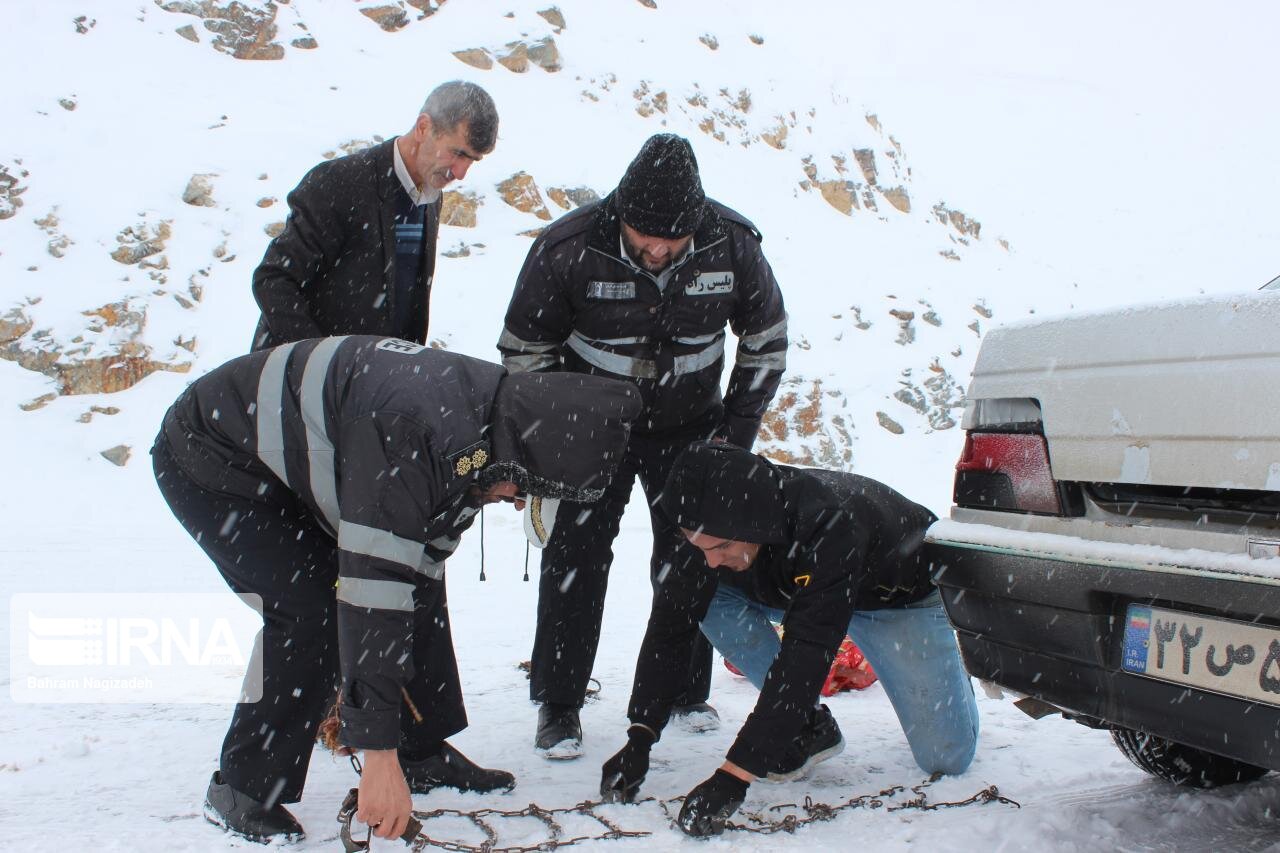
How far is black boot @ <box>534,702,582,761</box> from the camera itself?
3113 millimetres

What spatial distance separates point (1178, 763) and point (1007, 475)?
1.18 meters

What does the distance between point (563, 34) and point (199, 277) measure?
10.6 meters

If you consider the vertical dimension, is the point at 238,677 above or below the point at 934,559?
below

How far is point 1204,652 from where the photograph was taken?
6.11ft

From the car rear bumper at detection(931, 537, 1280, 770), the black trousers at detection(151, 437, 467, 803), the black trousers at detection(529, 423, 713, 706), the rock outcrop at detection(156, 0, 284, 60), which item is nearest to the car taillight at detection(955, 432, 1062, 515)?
the car rear bumper at detection(931, 537, 1280, 770)

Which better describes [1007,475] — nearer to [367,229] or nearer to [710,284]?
[710,284]

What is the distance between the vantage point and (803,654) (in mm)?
2576

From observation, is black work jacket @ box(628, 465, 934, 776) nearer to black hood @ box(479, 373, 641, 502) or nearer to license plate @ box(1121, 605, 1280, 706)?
license plate @ box(1121, 605, 1280, 706)

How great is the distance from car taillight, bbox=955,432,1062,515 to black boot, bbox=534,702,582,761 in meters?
1.44

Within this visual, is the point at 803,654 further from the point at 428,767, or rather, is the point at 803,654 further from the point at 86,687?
the point at 86,687

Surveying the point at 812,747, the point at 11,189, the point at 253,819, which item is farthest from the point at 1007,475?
the point at 11,189

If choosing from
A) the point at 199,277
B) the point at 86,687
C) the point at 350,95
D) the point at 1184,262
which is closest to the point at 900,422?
the point at 199,277

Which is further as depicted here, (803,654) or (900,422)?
(900,422)

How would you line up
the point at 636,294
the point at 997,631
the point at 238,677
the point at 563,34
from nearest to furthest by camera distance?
the point at 997,631, the point at 636,294, the point at 238,677, the point at 563,34
